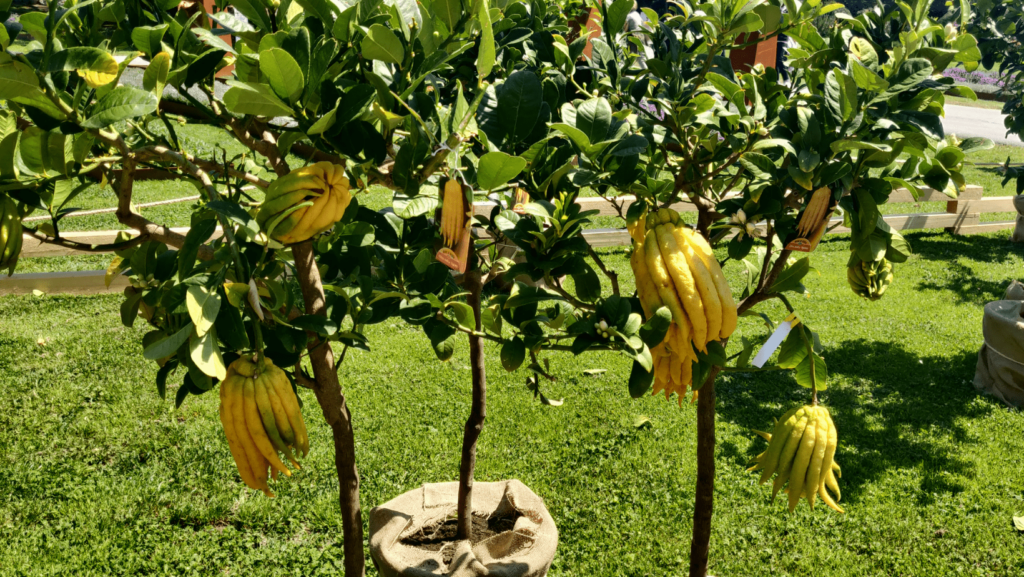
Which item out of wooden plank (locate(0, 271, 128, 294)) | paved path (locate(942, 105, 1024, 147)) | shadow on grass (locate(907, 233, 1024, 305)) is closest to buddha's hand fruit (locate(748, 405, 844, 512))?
wooden plank (locate(0, 271, 128, 294))

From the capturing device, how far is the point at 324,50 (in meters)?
0.82

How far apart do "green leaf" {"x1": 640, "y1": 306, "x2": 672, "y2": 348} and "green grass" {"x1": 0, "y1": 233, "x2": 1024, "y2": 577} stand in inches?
46.4

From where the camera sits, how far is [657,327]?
0.96m

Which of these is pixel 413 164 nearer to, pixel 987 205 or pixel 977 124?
pixel 987 205

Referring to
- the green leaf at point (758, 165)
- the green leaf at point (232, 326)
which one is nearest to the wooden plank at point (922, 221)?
the green leaf at point (758, 165)

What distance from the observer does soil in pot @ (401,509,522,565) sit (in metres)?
1.88

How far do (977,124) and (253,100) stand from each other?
52.4 feet

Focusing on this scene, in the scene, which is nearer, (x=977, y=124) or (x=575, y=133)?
(x=575, y=133)

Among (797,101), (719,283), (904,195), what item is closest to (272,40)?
(719,283)

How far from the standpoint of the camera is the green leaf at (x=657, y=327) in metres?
0.94

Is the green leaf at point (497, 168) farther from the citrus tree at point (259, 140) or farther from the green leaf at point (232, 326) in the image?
the green leaf at point (232, 326)

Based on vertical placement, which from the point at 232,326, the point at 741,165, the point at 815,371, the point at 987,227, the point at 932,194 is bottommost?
the point at 987,227

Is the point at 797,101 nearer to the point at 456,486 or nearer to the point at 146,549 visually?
the point at 456,486

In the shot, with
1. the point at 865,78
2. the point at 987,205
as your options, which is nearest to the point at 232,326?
the point at 865,78
